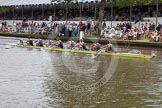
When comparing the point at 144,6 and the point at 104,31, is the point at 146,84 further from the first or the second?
the point at 144,6

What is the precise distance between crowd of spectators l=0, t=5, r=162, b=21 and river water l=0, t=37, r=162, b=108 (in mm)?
21385

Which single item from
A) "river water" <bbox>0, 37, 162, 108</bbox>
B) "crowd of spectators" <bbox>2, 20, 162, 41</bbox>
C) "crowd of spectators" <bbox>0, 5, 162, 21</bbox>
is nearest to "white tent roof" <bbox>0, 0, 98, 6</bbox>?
"crowd of spectators" <bbox>0, 5, 162, 21</bbox>

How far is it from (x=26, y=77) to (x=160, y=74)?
700 cm

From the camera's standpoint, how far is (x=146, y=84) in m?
19.2

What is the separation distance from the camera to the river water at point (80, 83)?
1539 centimetres

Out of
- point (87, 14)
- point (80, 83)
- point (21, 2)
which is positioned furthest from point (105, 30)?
point (21, 2)

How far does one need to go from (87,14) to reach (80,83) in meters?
41.6

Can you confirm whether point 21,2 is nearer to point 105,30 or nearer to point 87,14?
point 87,14

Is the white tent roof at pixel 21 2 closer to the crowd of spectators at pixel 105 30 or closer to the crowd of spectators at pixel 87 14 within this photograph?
the crowd of spectators at pixel 87 14

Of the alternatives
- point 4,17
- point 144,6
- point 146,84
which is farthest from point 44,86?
point 4,17

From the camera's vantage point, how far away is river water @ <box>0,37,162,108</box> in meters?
15.4

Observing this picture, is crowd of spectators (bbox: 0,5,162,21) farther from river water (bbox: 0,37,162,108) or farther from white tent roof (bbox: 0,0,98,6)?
river water (bbox: 0,37,162,108)

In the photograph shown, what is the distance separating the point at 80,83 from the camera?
760 inches

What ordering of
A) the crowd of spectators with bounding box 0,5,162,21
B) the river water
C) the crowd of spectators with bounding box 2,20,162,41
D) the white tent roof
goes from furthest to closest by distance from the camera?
the white tent roof → the crowd of spectators with bounding box 0,5,162,21 → the crowd of spectators with bounding box 2,20,162,41 → the river water
